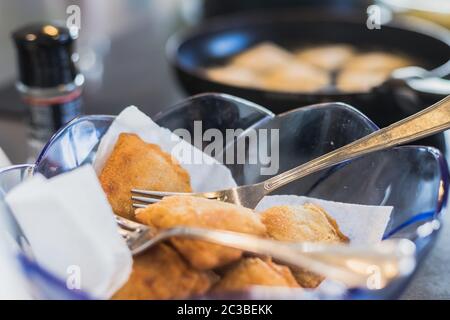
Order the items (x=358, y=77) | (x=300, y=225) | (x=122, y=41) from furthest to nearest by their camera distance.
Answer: (x=122, y=41) < (x=358, y=77) < (x=300, y=225)

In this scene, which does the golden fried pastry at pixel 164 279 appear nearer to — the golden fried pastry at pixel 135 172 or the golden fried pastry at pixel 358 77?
the golden fried pastry at pixel 135 172

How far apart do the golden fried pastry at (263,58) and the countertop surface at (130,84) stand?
0.12m

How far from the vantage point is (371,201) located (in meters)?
0.47

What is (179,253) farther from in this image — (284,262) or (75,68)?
(75,68)

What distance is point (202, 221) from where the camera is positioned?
0.39m

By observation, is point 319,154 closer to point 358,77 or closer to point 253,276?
point 253,276

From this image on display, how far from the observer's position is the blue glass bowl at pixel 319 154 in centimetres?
42

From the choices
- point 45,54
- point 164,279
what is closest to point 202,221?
point 164,279

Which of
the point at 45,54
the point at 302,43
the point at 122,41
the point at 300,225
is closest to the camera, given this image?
the point at 300,225

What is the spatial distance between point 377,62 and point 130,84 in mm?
394

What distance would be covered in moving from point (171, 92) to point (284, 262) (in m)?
0.64

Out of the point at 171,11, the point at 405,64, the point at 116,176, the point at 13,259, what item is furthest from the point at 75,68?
the point at 171,11

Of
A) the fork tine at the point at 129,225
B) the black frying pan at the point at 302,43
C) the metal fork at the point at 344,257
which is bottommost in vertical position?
the black frying pan at the point at 302,43

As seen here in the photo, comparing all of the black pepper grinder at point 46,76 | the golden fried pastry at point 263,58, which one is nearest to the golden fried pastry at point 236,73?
the golden fried pastry at point 263,58
